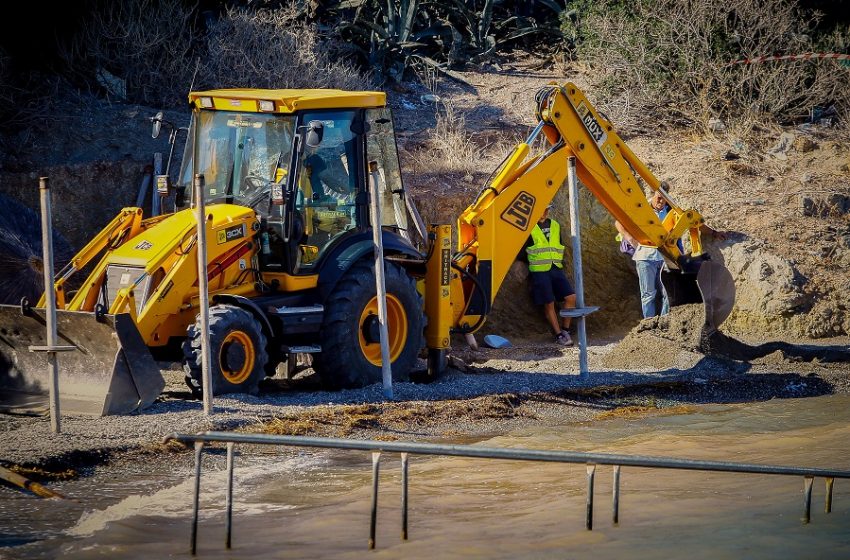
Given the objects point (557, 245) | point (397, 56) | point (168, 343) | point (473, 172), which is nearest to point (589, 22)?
point (397, 56)

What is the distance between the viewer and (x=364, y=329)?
10891 millimetres

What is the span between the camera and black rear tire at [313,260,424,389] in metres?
10.5

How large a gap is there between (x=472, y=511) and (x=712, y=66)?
1194cm

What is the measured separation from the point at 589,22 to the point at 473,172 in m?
4.36

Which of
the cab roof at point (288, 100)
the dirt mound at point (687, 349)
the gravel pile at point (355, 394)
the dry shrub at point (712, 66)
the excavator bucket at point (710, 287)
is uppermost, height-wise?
the dry shrub at point (712, 66)

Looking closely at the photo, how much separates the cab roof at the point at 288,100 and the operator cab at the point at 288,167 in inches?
0.4

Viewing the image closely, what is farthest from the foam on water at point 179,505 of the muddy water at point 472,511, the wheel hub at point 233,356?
the wheel hub at point 233,356

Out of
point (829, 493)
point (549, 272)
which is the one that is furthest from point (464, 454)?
point (549, 272)

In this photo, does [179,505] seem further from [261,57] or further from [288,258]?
[261,57]

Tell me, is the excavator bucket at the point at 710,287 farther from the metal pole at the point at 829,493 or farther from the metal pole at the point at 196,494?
the metal pole at the point at 196,494

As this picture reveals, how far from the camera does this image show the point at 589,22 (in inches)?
742

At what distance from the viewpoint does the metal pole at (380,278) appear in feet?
33.0

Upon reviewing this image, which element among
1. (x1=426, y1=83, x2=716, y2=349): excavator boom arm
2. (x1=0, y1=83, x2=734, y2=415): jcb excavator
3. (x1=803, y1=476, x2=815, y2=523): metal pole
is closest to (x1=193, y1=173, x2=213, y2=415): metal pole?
(x1=0, y1=83, x2=734, y2=415): jcb excavator

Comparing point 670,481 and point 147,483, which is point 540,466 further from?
point 147,483
